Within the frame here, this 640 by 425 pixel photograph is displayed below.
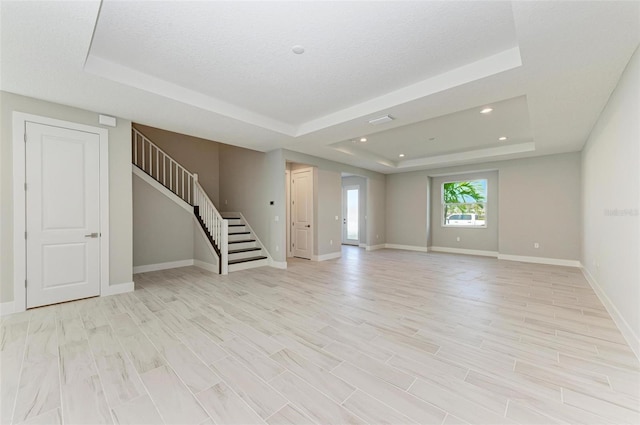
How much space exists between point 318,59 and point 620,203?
3538 mm

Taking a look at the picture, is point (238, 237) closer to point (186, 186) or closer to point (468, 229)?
point (186, 186)

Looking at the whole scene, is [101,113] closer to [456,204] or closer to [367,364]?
[367,364]

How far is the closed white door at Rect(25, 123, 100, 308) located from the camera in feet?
11.2

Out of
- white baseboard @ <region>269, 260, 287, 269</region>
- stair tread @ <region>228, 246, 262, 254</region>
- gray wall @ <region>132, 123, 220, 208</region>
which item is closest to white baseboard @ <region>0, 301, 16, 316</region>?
stair tread @ <region>228, 246, 262, 254</region>

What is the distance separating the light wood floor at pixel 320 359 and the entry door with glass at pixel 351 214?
618cm

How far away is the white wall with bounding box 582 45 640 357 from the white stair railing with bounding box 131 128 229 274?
5645mm

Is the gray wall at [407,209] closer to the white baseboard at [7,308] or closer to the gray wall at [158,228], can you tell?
the gray wall at [158,228]

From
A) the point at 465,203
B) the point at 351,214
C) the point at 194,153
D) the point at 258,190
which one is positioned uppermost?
the point at 194,153

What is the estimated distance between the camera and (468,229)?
822 centimetres

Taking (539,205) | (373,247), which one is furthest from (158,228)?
(539,205)

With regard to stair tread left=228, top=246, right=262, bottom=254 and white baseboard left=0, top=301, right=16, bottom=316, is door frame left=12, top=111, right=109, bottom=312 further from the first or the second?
stair tread left=228, top=246, right=262, bottom=254

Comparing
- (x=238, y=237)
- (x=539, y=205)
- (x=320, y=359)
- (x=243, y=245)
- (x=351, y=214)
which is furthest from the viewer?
(x=351, y=214)

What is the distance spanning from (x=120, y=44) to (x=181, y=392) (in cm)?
309

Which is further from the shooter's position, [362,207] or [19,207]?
[362,207]
